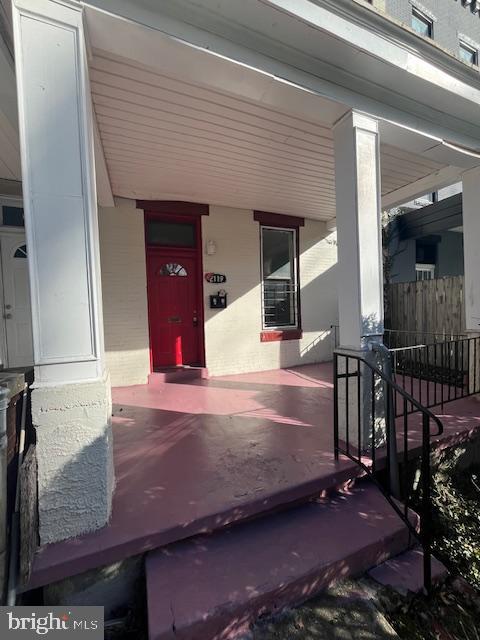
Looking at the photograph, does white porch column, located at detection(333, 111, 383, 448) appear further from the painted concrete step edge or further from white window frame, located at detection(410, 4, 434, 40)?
white window frame, located at detection(410, 4, 434, 40)

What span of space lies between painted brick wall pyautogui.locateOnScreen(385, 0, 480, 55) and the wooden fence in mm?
7360

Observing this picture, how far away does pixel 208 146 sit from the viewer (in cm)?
334

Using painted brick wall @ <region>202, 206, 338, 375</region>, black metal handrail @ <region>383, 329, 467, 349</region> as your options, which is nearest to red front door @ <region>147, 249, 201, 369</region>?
painted brick wall @ <region>202, 206, 338, 375</region>

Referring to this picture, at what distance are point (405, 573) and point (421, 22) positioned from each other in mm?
12415

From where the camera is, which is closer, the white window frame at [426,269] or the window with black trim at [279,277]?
the window with black trim at [279,277]

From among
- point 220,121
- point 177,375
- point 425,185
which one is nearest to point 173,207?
point 220,121

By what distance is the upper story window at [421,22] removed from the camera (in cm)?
830

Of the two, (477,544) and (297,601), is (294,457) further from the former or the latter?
(477,544)

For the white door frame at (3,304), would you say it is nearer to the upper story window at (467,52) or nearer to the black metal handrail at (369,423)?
the black metal handrail at (369,423)

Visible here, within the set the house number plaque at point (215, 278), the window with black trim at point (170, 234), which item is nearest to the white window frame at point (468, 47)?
the window with black trim at point (170, 234)

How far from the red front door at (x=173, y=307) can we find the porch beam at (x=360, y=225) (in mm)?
3164

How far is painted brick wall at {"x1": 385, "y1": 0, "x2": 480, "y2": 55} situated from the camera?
8039mm

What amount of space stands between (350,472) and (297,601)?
94cm

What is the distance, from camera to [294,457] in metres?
2.51
